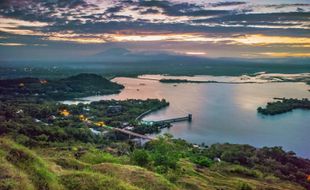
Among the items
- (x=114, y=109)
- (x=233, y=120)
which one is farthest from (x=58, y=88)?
(x=233, y=120)

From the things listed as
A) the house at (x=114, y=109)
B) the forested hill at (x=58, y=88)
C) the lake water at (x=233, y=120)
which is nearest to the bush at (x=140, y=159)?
the lake water at (x=233, y=120)

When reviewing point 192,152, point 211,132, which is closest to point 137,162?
point 192,152

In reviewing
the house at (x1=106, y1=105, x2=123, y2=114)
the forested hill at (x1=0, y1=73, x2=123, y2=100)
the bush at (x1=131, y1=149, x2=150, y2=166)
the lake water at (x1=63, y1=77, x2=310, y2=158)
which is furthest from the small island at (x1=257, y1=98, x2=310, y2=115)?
the bush at (x1=131, y1=149, x2=150, y2=166)

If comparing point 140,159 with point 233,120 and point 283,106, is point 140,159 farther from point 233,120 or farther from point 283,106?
point 283,106

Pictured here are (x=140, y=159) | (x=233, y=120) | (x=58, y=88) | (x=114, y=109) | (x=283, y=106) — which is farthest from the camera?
(x=58, y=88)

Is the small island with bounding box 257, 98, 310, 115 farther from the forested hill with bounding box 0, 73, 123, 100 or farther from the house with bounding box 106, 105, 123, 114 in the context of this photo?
the forested hill with bounding box 0, 73, 123, 100

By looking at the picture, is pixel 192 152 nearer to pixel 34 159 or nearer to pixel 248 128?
pixel 248 128

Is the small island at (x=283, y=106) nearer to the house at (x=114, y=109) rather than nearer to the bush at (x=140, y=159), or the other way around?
the house at (x=114, y=109)
